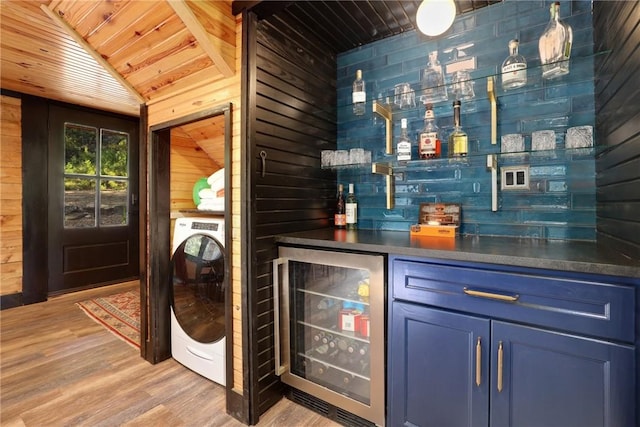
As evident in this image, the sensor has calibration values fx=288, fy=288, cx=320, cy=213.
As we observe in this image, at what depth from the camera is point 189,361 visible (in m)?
1.97

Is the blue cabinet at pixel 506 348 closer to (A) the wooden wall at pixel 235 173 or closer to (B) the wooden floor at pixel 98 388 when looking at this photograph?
(B) the wooden floor at pixel 98 388

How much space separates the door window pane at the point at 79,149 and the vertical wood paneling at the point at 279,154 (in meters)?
3.32

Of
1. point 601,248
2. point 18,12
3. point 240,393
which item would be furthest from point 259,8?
point 240,393

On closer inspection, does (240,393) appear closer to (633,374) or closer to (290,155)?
(290,155)

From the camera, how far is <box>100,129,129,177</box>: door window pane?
3.77 m

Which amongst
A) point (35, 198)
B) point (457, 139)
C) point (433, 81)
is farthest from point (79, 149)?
point (457, 139)

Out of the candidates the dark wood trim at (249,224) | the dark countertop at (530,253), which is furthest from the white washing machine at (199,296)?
the dark countertop at (530,253)

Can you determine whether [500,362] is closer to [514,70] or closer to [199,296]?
[514,70]

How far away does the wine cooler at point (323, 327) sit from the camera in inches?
59.7

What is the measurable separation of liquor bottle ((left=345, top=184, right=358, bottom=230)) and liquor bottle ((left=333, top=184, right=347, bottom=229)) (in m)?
0.04

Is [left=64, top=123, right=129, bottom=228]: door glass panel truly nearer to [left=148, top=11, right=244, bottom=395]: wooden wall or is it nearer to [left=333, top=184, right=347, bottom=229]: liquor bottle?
[left=148, top=11, right=244, bottom=395]: wooden wall

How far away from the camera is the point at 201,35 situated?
1.40 metres

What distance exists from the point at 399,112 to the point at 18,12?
2.57 m

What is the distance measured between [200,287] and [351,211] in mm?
1131
